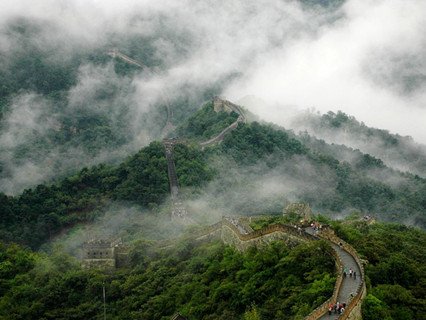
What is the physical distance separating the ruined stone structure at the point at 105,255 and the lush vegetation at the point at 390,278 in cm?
2677

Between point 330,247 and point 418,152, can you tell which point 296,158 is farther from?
point 330,247

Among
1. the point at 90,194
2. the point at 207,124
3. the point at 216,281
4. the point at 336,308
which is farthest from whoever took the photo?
the point at 207,124

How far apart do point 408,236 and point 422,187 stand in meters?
57.7

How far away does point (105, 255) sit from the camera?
7331cm

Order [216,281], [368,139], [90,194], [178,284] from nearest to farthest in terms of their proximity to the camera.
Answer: [216,281]
[178,284]
[90,194]
[368,139]

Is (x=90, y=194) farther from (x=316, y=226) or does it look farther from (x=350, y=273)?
(x=350, y=273)

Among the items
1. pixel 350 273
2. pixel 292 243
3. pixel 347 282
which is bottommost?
pixel 347 282

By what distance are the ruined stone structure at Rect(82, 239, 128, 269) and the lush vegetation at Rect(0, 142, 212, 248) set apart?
21168mm

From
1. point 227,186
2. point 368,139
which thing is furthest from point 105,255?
point 368,139

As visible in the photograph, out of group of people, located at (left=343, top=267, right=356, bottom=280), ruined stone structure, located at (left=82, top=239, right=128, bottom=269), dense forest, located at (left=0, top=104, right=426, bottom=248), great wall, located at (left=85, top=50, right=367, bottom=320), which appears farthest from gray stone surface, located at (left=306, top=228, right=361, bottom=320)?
dense forest, located at (left=0, top=104, right=426, bottom=248)

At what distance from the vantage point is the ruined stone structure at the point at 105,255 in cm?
7312

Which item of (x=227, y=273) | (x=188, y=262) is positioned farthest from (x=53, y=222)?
(x=227, y=273)

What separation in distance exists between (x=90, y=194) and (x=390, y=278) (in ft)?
213

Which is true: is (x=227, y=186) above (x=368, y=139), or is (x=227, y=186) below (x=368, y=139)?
below
